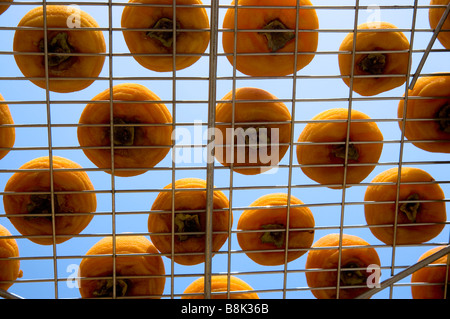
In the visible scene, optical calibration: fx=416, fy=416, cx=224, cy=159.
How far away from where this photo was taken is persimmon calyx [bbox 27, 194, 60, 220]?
685 millimetres

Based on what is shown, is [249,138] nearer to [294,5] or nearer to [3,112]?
[294,5]

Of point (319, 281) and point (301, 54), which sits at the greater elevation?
point (301, 54)

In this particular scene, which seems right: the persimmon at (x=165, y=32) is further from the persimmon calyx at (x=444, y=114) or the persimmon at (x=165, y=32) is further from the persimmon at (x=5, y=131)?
the persimmon calyx at (x=444, y=114)

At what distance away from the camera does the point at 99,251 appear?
72 cm

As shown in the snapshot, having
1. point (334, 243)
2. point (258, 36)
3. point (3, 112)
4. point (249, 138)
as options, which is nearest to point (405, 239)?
point (334, 243)

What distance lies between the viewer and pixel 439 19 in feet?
2.33

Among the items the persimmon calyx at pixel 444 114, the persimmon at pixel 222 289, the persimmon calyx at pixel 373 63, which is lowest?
the persimmon at pixel 222 289

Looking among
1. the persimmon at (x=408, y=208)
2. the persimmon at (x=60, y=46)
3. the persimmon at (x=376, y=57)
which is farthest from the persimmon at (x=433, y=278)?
the persimmon at (x=60, y=46)

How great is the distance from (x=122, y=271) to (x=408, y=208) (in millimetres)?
516

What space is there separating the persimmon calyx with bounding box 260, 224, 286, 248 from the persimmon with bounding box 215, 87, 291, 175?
10 cm

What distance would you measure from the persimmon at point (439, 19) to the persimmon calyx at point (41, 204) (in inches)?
27.6

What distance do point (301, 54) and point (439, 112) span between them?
264mm

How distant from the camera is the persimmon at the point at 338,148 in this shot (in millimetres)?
713
